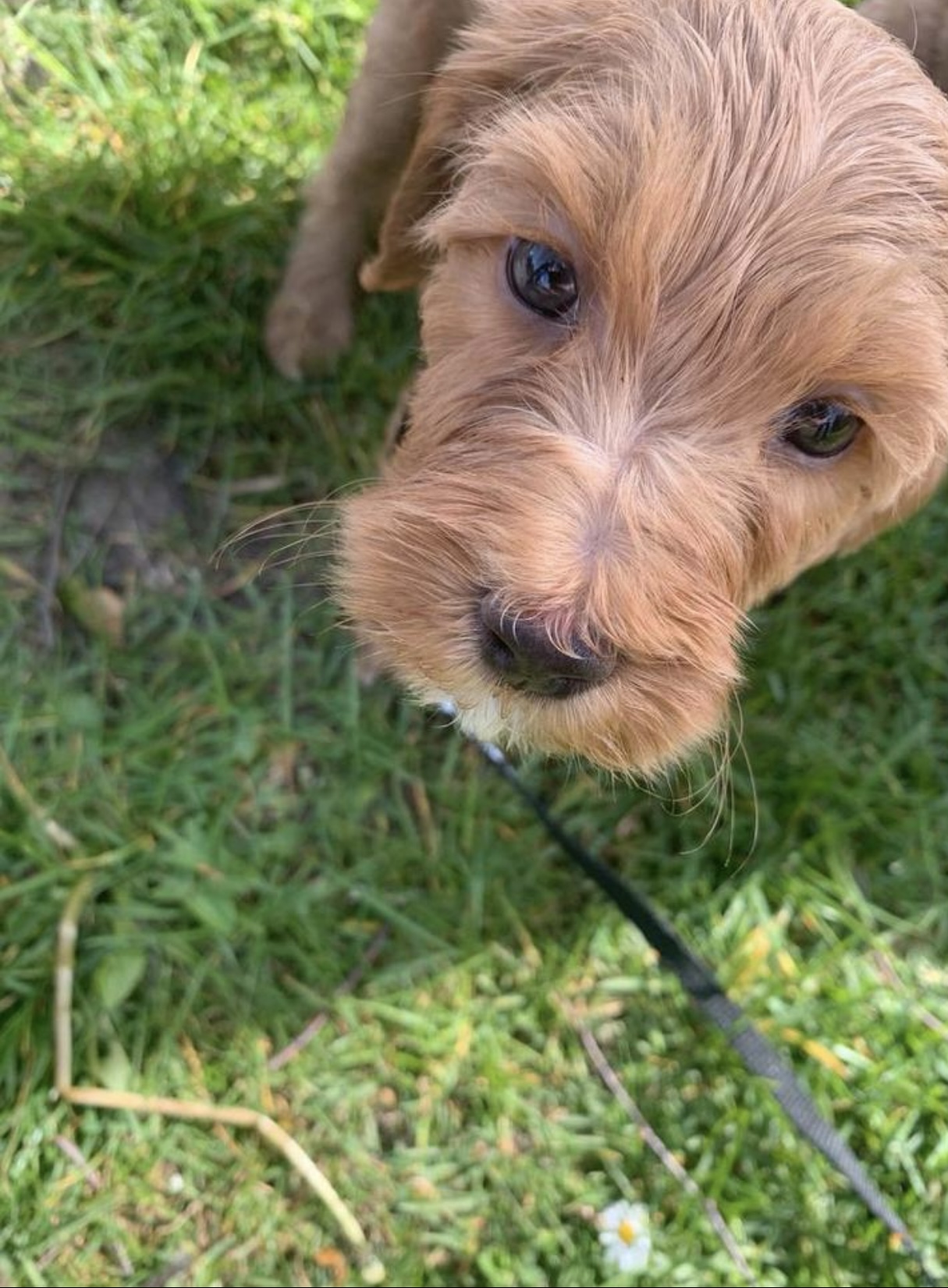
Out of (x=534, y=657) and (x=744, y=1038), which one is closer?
Result: (x=534, y=657)

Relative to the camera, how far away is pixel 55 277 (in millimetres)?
3182

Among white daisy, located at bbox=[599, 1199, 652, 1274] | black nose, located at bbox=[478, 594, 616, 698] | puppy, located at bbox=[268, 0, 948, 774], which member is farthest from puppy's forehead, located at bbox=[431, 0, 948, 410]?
white daisy, located at bbox=[599, 1199, 652, 1274]

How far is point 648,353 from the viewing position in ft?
5.99

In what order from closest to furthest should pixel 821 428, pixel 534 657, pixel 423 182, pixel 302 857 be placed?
pixel 534 657 < pixel 821 428 < pixel 423 182 < pixel 302 857

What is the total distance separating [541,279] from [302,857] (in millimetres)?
1742

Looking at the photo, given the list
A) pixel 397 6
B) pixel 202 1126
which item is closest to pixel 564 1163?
pixel 202 1126

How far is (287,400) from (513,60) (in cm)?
142

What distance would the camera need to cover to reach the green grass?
286 centimetres

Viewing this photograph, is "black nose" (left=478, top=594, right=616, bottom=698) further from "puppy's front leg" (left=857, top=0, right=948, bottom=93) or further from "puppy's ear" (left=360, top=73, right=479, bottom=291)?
"puppy's front leg" (left=857, top=0, right=948, bottom=93)

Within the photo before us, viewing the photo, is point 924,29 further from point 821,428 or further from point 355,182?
point 355,182

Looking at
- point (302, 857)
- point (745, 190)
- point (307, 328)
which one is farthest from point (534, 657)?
point (307, 328)

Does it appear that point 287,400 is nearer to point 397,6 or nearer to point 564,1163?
point 397,6

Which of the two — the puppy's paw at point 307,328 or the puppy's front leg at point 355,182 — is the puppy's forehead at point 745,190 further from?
the puppy's paw at point 307,328

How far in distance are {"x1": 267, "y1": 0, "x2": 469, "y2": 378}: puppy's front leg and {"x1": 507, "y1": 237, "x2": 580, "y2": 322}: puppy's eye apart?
2.18 feet
